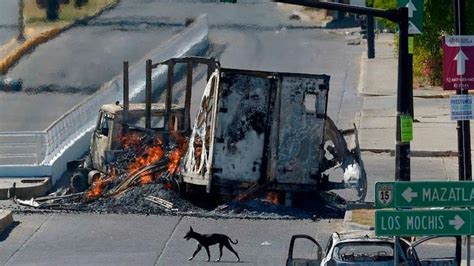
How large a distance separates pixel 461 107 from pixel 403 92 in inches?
39.5

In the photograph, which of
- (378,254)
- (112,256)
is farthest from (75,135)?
(378,254)

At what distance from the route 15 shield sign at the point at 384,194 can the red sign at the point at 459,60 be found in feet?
22.2

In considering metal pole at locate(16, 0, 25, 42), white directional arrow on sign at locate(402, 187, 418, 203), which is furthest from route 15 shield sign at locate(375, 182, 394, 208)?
metal pole at locate(16, 0, 25, 42)

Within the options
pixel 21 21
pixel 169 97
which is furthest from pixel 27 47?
pixel 169 97

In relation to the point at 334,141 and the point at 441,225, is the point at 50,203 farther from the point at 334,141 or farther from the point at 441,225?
the point at 441,225

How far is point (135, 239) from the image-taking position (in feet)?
80.9

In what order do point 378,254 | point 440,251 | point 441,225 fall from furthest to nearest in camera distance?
point 440,251 → point 378,254 → point 441,225

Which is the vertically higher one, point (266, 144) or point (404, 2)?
point (404, 2)

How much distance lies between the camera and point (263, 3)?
74.2m

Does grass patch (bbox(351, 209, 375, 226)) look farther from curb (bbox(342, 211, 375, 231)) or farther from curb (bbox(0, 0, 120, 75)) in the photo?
curb (bbox(0, 0, 120, 75))

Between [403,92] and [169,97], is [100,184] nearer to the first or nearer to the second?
[169,97]

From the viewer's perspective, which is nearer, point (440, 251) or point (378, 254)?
point (378, 254)

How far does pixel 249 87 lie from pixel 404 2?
9.55 feet

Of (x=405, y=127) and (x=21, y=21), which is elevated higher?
(x=405, y=127)
